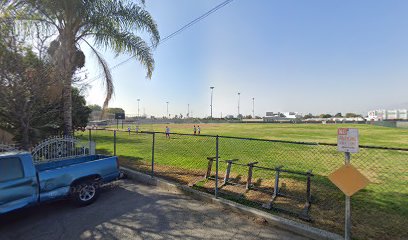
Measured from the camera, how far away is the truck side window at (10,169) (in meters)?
4.63

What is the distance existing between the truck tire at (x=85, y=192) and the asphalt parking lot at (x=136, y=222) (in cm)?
16

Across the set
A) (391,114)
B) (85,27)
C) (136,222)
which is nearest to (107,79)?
(85,27)

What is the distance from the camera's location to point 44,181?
5148 mm

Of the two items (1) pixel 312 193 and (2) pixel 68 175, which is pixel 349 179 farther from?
(2) pixel 68 175

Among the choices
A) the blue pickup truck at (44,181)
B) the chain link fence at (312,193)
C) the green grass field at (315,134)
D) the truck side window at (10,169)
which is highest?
the truck side window at (10,169)

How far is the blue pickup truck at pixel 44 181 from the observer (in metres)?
4.66

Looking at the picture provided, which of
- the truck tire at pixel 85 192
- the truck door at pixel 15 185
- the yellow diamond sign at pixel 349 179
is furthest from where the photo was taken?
the truck tire at pixel 85 192

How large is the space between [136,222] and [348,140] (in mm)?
4166

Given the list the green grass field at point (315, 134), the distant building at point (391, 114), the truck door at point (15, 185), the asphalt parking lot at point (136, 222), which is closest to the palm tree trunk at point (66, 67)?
the truck door at point (15, 185)

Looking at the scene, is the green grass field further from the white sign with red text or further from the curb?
the white sign with red text

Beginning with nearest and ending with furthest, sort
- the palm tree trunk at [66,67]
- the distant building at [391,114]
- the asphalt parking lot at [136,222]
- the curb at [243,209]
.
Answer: the curb at [243,209] < the asphalt parking lot at [136,222] < the palm tree trunk at [66,67] < the distant building at [391,114]

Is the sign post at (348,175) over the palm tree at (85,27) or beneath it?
beneath

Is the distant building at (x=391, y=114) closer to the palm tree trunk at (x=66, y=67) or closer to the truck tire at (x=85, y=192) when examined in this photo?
the palm tree trunk at (x=66, y=67)

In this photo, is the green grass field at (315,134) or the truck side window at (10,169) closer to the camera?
the truck side window at (10,169)
